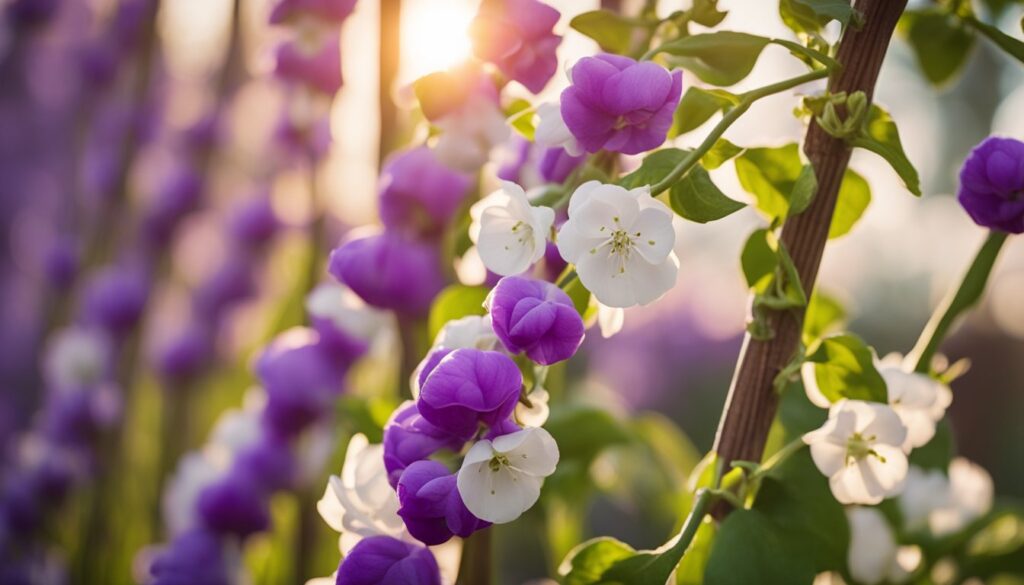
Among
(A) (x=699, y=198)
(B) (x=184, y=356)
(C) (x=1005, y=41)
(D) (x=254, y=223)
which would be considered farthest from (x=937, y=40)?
(B) (x=184, y=356)

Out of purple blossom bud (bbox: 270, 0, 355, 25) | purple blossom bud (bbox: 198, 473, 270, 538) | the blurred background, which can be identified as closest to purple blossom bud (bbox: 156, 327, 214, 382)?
the blurred background

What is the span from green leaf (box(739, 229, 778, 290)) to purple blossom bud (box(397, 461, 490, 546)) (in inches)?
5.2

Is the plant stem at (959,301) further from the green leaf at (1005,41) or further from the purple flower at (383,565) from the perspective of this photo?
the purple flower at (383,565)

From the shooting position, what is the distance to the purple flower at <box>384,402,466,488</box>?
0.86 ft

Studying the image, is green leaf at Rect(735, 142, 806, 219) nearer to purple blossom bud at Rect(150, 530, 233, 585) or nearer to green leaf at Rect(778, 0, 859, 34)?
green leaf at Rect(778, 0, 859, 34)

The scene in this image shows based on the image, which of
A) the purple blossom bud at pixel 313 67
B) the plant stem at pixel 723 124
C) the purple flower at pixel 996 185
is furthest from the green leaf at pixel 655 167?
the purple blossom bud at pixel 313 67

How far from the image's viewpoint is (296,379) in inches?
20.3

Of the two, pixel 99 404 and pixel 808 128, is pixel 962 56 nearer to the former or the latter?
pixel 808 128

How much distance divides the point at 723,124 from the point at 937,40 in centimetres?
21

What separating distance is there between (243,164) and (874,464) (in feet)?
4.89

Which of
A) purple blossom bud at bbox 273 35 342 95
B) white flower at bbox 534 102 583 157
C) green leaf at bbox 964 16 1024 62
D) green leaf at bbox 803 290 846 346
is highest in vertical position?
purple blossom bud at bbox 273 35 342 95

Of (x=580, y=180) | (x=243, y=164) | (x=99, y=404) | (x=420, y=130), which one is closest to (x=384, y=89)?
(x=420, y=130)

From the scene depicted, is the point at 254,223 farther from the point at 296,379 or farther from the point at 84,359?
the point at 296,379

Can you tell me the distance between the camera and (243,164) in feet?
5.35
